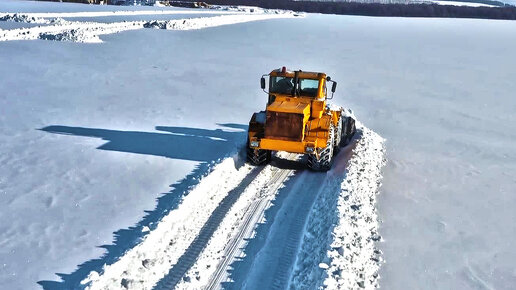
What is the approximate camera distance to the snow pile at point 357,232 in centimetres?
656

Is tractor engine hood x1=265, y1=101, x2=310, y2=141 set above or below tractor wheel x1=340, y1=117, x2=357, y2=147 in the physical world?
above

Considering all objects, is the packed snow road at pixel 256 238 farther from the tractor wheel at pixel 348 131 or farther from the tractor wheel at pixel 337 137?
the tractor wheel at pixel 348 131

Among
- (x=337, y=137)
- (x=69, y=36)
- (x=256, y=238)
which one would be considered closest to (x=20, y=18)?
(x=69, y=36)

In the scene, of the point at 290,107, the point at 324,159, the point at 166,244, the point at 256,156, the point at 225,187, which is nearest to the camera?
the point at 166,244

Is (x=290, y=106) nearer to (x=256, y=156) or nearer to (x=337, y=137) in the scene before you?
(x=256, y=156)

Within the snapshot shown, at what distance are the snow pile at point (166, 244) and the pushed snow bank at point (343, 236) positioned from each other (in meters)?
1.69

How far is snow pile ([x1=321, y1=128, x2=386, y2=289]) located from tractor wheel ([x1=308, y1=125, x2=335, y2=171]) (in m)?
0.51

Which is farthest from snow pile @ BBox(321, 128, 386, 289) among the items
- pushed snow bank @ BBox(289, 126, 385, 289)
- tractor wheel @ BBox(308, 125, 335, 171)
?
tractor wheel @ BBox(308, 125, 335, 171)

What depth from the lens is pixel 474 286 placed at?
22.3 ft

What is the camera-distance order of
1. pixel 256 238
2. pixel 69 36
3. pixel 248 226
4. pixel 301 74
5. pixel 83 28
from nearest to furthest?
1. pixel 256 238
2. pixel 248 226
3. pixel 301 74
4. pixel 69 36
5. pixel 83 28

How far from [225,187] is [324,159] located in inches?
87.3

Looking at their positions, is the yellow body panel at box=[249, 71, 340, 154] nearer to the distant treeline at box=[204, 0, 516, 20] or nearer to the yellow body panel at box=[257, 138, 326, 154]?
the yellow body panel at box=[257, 138, 326, 154]

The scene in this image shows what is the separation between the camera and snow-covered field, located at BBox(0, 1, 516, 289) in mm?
6883

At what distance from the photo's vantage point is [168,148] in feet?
38.4
